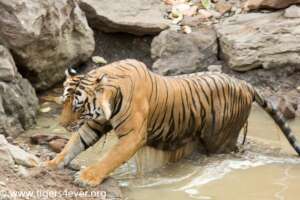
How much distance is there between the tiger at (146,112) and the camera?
4.91 m

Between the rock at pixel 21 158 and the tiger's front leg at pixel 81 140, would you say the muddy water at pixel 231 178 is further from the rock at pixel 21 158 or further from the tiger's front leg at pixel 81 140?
the rock at pixel 21 158

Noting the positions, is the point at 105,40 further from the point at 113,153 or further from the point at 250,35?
the point at 113,153

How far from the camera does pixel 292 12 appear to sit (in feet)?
28.0

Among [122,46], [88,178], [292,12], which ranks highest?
[292,12]

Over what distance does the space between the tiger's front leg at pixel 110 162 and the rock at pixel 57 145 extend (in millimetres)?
877

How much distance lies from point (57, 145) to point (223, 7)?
4149mm

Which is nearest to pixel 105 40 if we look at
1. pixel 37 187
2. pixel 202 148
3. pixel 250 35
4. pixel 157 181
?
pixel 250 35

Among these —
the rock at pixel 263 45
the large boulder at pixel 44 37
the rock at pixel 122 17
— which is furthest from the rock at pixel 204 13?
the large boulder at pixel 44 37

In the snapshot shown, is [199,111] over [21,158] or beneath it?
over

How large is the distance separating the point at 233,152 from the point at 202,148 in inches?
10.9

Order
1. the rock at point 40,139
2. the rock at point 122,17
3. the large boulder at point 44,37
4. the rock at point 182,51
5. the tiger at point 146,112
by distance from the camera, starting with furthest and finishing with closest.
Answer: the rock at point 122,17 → the rock at point 182,51 → the large boulder at point 44,37 → the rock at point 40,139 → the tiger at point 146,112

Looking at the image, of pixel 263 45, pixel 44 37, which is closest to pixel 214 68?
pixel 263 45

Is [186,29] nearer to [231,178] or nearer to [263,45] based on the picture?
[263,45]

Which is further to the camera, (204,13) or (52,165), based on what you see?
(204,13)
